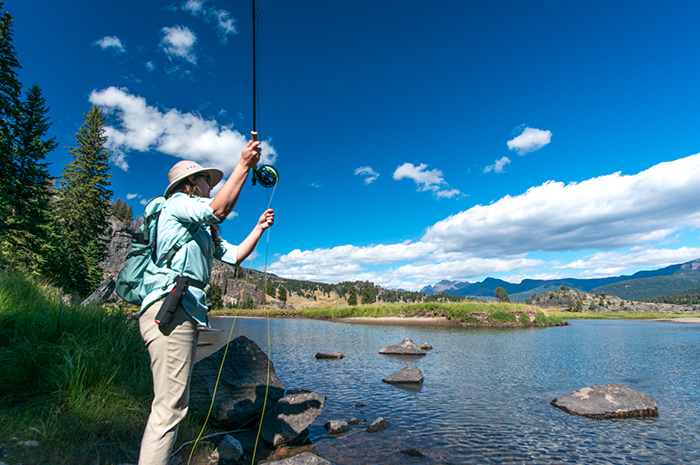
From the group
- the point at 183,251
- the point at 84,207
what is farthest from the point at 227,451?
the point at 84,207

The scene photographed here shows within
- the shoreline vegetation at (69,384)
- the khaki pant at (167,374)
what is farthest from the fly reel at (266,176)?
the shoreline vegetation at (69,384)

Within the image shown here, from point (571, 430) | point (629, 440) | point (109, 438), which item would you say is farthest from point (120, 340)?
point (629, 440)

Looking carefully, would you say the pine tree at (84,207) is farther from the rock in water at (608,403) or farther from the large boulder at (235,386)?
the rock in water at (608,403)

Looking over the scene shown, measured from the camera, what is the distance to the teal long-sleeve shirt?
2.94m

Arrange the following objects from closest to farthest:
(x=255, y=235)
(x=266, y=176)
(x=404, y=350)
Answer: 1. (x=255, y=235)
2. (x=266, y=176)
3. (x=404, y=350)

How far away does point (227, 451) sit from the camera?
587cm

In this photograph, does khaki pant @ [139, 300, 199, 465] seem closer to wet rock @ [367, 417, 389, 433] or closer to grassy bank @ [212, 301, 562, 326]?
wet rock @ [367, 417, 389, 433]

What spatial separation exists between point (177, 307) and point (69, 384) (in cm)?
396

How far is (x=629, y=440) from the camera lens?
7375 millimetres

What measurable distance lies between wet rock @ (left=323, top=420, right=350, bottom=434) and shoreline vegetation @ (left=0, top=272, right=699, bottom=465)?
2688mm

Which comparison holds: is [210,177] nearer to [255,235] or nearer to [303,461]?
[255,235]

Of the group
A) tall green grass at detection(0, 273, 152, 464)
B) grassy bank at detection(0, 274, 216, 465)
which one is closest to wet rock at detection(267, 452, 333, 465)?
grassy bank at detection(0, 274, 216, 465)

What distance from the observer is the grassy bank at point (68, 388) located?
166 inches

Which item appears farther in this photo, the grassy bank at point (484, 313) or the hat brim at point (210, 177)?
the grassy bank at point (484, 313)
